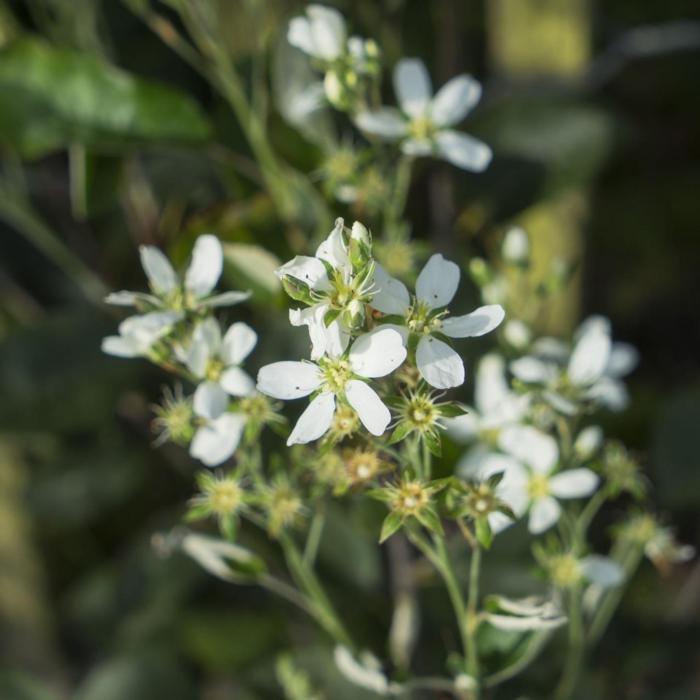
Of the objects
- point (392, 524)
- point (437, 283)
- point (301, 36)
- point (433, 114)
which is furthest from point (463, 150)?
point (392, 524)

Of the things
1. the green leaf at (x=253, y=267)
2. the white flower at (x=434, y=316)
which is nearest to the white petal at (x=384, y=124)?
the green leaf at (x=253, y=267)

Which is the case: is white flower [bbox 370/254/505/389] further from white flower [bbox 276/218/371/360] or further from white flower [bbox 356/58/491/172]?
white flower [bbox 356/58/491/172]

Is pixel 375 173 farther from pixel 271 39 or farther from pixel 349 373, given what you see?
pixel 349 373

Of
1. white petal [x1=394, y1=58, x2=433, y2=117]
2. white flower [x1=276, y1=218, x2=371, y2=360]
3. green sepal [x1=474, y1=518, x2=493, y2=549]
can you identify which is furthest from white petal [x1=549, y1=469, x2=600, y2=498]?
white petal [x1=394, y1=58, x2=433, y2=117]

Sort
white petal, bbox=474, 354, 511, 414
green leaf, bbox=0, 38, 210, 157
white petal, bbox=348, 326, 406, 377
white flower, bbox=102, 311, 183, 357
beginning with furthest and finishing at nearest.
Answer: green leaf, bbox=0, 38, 210, 157 → white petal, bbox=474, 354, 511, 414 → white flower, bbox=102, 311, 183, 357 → white petal, bbox=348, 326, 406, 377

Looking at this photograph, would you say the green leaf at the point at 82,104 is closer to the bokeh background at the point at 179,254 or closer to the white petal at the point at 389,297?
the bokeh background at the point at 179,254

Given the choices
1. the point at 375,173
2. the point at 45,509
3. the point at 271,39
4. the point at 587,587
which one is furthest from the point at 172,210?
the point at 587,587

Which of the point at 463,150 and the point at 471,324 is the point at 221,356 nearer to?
the point at 471,324
